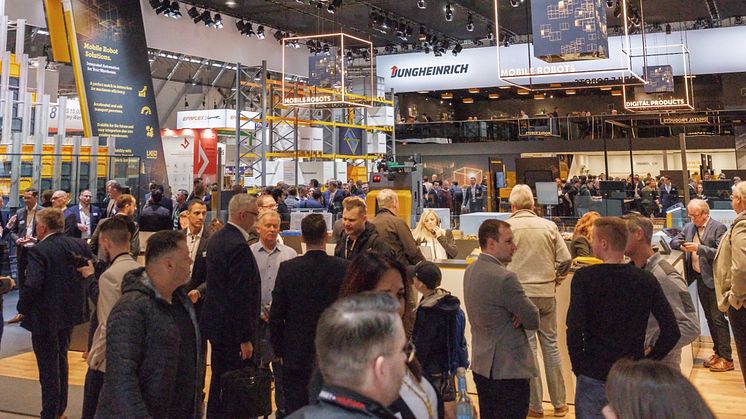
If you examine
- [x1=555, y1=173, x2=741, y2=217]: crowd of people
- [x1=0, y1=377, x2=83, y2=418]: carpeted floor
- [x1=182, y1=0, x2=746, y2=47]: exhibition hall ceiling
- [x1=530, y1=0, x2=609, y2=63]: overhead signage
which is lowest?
[x1=0, y1=377, x2=83, y2=418]: carpeted floor

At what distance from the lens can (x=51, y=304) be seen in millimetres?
3924

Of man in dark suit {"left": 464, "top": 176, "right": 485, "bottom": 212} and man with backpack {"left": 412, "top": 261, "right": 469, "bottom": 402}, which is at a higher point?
man in dark suit {"left": 464, "top": 176, "right": 485, "bottom": 212}

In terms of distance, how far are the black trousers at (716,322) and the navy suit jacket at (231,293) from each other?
4.34 meters

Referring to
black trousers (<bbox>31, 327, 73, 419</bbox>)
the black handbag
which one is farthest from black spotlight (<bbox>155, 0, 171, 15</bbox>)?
the black handbag

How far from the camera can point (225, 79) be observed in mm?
23594

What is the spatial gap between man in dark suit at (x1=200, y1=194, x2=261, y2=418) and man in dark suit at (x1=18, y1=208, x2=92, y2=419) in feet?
3.46

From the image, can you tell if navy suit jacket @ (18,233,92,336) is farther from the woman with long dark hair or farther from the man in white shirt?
the woman with long dark hair

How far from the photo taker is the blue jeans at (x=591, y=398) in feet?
8.78

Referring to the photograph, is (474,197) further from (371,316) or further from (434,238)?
(371,316)

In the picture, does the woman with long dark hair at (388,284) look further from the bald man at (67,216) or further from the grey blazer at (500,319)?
the bald man at (67,216)

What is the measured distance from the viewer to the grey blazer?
119 inches

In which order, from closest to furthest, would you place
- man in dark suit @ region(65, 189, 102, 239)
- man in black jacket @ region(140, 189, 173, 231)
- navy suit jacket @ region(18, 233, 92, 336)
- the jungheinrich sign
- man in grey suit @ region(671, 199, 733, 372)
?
navy suit jacket @ region(18, 233, 92, 336) → man in grey suit @ region(671, 199, 733, 372) → man in black jacket @ region(140, 189, 173, 231) → man in dark suit @ region(65, 189, 102, 239) → the jungheinrich sign

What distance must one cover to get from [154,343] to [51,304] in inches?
82.3

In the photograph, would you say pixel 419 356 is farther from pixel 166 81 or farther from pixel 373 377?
pixel 166 81
